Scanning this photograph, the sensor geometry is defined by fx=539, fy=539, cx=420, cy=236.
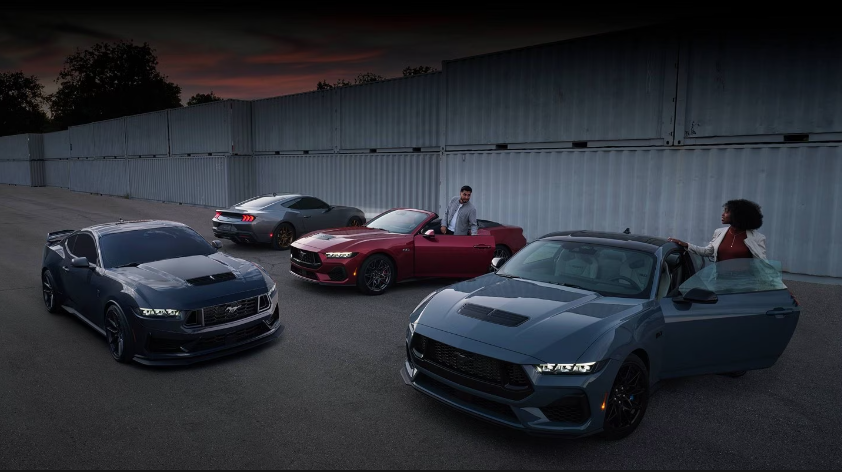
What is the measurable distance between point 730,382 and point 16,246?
50.6 feet

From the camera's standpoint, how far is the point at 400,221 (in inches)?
371

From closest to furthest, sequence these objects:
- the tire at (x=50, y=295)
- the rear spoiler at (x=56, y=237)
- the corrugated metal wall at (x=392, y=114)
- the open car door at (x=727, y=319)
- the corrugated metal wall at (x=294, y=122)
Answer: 1. the open car door at (x=727, y=319)
2. the tire at (x=50, y=295)
3. the rear spoiler at (x=56, y=237)
4. the corrugated metal wall at (x=392, y=114)
5. the corrugated metal wall at (x=294, y=122)

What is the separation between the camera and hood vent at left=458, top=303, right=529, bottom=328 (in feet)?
13.3

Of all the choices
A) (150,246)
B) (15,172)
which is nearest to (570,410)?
(150,246)

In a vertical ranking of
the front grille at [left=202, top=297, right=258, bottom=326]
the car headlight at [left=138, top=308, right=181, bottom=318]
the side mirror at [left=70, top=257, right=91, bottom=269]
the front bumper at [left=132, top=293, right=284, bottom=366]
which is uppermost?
the side mirror at [left=70, top=257, right=91, bottom=269]

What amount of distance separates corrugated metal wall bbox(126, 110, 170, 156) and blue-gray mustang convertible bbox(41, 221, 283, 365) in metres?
23.5

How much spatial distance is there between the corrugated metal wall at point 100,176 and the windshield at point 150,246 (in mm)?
30005

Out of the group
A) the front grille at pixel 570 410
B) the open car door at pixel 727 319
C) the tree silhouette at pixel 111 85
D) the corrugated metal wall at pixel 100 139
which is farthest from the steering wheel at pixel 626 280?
the tree silhouette at pixel 111 85

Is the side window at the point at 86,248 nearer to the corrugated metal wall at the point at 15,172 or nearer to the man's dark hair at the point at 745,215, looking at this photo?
the man's dark hair at the point at 745,215

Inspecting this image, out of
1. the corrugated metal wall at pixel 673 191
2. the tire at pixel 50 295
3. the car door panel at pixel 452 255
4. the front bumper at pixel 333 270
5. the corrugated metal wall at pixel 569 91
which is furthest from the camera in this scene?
the corrugated metal wall at pixel 569 91

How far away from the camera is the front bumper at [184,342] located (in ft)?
17.1

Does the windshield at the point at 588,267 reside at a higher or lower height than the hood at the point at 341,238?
higher

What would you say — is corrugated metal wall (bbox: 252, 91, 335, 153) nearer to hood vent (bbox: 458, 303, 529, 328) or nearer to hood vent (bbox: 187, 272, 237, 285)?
hood vent (bbox: 187, 272, 237, 285)

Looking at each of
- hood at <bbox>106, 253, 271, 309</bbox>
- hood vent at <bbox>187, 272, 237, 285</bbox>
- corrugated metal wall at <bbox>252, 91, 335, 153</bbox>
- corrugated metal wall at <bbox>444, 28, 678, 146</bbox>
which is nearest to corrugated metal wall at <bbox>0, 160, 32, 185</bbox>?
corrugated metal wall at <bbox>252, 91, 335, 153</bbox>
